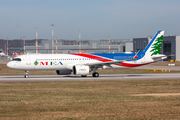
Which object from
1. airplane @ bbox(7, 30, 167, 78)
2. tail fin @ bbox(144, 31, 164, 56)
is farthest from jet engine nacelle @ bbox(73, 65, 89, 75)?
tail fin @ bbox(144, 31, 164, 56)

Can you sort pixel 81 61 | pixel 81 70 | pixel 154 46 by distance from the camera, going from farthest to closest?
pixel 154 46
pixel 81 61
pixel 81 70

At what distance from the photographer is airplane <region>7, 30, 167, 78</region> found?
40125 mm

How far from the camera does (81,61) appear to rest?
41.9 metres

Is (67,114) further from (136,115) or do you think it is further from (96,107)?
(136,115)

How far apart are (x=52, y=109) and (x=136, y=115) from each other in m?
5.10

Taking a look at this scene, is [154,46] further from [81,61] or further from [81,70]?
[81,70]

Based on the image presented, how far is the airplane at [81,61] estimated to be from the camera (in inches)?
1580

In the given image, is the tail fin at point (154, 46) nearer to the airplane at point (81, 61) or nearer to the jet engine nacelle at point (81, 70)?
the airplane at point (81, 61)

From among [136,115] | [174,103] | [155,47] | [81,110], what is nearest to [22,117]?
[81,110]

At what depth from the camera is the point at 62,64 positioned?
1610 inches

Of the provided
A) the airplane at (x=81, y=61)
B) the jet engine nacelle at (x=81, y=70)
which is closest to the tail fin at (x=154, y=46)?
the airplane at (x=81, y=61)

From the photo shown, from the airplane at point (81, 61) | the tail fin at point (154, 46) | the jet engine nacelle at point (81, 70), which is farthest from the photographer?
the tail fin at point (154, 46)

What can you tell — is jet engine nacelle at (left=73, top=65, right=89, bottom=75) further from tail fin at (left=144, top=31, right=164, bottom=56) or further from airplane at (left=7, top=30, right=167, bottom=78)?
tail fin at (left=144, top=31, right=164, bottom=56)

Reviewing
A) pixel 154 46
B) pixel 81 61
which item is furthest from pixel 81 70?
pixel 154 46
